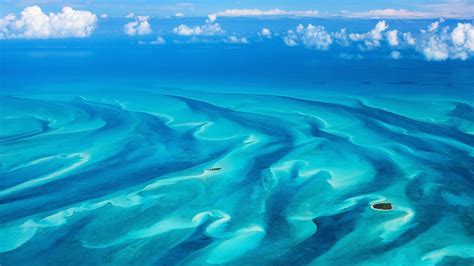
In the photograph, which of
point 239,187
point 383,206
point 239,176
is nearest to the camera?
point 383,206

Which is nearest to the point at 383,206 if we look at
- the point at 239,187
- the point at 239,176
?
the point at 239,187

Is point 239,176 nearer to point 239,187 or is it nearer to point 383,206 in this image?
point 239,187

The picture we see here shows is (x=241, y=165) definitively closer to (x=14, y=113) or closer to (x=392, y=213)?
(x=392, y=213)

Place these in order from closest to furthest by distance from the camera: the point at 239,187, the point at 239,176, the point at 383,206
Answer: the point at 383,206 < the point at 239,187 < the point at 239,176

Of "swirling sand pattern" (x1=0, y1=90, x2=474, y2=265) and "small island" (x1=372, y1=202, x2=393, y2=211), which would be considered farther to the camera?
"small island" (x1=372, y1=202, x2=393, y2=211)

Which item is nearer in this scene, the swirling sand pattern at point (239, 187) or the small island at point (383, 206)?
the swirling sand pattern at point (239, 187)
